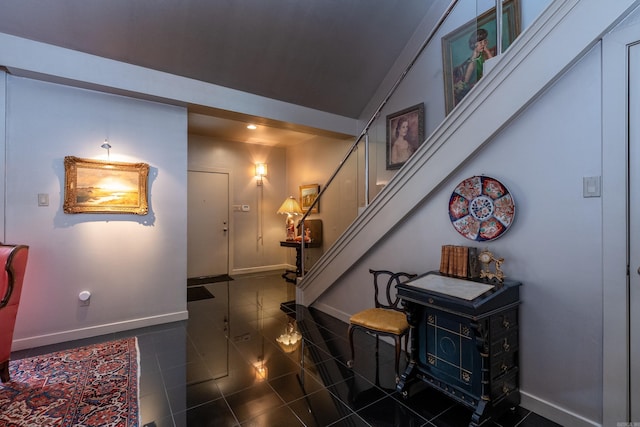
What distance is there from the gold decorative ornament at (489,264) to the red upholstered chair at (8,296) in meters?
3.48

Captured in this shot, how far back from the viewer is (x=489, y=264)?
7.20 feet

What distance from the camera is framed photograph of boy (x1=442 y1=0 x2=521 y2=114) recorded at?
2.21 meters

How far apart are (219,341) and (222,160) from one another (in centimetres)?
419

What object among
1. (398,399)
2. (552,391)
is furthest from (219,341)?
(552,391)

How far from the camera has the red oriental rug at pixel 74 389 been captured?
1.90m

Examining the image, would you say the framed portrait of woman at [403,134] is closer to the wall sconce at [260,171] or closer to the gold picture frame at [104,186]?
the gold picture frame at [104,186]

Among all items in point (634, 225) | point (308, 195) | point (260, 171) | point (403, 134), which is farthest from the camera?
point (260, 171)

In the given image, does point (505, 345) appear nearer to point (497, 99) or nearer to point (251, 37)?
point (497, 99)

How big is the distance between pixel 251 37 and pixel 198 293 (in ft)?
12.7

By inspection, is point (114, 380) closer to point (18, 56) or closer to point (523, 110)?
point (18, 56)

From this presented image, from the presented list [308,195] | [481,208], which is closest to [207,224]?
[308,195]

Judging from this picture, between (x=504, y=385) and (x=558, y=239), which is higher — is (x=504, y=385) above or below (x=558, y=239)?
below

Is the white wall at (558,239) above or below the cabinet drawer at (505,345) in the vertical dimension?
above

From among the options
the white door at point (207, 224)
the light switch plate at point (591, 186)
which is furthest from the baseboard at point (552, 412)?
the white door at point (207, 224)
